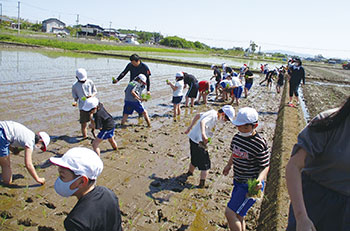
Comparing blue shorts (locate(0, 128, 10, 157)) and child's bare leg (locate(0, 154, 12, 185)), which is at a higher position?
blue shorts (locate(0, 128, 10, 157))

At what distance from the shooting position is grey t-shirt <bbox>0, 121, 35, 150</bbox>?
3971 mm

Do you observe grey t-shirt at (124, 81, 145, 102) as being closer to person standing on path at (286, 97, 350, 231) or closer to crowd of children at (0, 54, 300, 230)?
crowd of children at (0, 54, 300, 230)

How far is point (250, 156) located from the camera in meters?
3.25

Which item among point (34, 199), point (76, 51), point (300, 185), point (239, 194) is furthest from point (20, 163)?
point (76, 51)

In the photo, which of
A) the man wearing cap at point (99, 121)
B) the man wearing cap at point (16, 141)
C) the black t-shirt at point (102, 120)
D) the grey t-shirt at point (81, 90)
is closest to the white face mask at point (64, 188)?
the man wearing cap at point (16, 141)

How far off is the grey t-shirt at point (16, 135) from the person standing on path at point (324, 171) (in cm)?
374

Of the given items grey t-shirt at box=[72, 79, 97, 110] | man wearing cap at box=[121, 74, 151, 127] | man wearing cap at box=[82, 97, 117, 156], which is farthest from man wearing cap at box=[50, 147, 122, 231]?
man wearing cap at box=[121, 74, 151, 127]

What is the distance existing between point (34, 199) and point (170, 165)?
261 centimetres

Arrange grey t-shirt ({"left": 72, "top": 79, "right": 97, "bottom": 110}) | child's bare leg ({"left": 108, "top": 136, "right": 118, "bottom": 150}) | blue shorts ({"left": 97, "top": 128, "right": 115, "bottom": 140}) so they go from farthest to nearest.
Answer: grey t-shirt ({"left": 72, "top": 79, "right": 97, "bottom": 110}) → child's bare leg ({"left": 108, "top": 136, "right": 118, "bottom": 150}) → blue shorts ({"left": 97, "top": 128, "right": 115, "bottom": 140})

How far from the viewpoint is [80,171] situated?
2078mm

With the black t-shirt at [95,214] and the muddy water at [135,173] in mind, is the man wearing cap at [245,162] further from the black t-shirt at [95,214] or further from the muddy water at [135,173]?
the black t-shirt at [95,214]

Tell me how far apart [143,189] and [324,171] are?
3.43m

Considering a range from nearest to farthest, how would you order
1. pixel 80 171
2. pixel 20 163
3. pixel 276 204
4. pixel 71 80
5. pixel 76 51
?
pixel 80 171, pixel 276 204, pixel 20 163, pixel 71 80, pixel 76 51

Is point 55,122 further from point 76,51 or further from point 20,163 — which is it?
point 76,51
